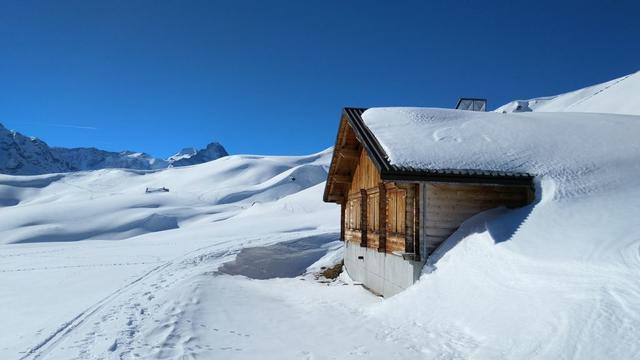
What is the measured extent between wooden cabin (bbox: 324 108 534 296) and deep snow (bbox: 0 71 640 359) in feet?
1.26

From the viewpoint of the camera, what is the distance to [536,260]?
8133 millimetres

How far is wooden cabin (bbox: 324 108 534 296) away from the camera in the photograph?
34.2 feet

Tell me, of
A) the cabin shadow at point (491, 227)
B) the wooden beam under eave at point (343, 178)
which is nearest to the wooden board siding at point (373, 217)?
the wooden beam under eave at point (343, 178)

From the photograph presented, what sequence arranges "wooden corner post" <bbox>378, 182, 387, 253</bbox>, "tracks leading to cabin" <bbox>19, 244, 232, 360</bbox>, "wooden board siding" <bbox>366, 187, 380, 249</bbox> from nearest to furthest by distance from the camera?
"tracks leading to cabin" <bbox>19, 244, 232, 360</bbox> < "wooden corner post" <bbox>378, 182, 387, 253</bbox> < "wooden board siding" <bbox>366, 187, 380, 249</bbox>

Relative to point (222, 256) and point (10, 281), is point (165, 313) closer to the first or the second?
point (10, 281)

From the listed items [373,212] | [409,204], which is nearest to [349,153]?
[373,212]

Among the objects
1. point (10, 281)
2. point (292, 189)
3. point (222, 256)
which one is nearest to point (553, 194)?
point (222, 256)

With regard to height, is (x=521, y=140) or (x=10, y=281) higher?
(x=521, y=140)

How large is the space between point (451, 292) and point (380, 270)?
4.71 meters

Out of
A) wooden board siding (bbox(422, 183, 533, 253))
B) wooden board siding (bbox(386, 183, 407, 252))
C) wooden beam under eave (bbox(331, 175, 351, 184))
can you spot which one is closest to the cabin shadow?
wooden board siding (bbox(422, 183, 533, 253))

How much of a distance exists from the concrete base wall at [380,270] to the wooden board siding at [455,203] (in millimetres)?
825

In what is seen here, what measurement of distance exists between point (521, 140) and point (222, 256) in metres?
15.2

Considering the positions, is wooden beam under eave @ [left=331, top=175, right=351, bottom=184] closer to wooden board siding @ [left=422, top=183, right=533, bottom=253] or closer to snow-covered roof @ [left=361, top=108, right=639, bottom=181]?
snow-covered roof @ [left=361, top=108, right=639, bottom=181]

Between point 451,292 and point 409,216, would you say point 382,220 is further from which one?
point 451,292
